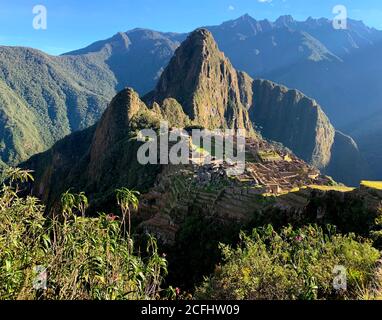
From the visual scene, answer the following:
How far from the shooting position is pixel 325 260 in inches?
434

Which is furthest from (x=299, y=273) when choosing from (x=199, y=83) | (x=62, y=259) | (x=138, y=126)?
(x=199, y=83)

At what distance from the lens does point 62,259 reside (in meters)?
7.77

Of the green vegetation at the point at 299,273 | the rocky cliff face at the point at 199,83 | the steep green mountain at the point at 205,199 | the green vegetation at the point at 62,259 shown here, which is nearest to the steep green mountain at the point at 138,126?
the rocky cliff face at the point at 199,83

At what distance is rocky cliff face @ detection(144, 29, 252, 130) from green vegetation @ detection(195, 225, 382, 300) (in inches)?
4805

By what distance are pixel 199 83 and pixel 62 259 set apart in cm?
14566

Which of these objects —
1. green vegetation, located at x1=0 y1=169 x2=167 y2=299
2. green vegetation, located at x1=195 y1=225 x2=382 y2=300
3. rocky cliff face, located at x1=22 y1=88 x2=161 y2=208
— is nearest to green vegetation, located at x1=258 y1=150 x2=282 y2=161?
rocky cliff face, located at x1=22 y1=88 x2=161 y2=208

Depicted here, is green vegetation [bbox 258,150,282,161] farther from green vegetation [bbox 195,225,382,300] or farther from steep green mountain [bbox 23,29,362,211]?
green vegetation [bbox 195,225,382,300]

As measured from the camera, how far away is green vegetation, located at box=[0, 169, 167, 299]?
6913mm

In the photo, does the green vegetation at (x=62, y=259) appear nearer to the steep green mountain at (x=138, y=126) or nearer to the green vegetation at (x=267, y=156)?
the steep green mountain at (x=138, y=126)

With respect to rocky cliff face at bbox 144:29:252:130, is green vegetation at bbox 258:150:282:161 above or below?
below

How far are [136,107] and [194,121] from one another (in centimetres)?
3387

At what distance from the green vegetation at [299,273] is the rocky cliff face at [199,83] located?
400ft

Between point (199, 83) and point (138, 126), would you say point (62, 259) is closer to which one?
point (138, 126)

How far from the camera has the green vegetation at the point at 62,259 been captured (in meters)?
6.91
